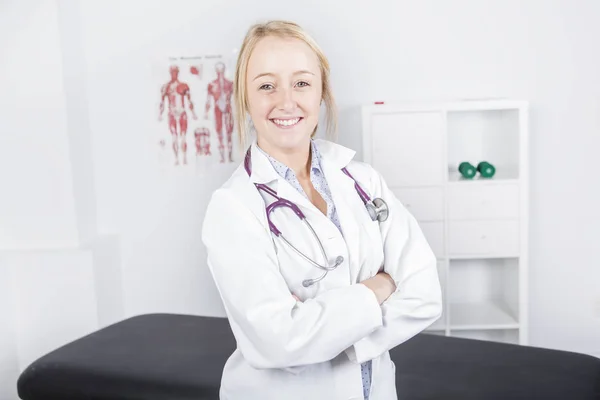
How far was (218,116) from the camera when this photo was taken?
11.3ft

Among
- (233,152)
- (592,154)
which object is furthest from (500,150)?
(233,152)

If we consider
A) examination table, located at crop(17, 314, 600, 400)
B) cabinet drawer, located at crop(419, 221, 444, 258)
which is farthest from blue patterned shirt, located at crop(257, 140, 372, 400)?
cabinet drawer, located at crop(419, 221, 444, 258)

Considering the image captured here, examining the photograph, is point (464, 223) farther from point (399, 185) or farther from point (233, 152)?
point (233, 152)

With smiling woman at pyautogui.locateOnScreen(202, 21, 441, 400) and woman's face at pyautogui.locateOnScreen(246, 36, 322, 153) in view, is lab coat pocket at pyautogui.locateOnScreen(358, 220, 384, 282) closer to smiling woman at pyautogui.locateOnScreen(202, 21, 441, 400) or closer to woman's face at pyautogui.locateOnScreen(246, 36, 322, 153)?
smiling woman at pyautogui.locateOnScreen(202, 21, 441, 400)

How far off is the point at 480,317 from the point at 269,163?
224 centimetres

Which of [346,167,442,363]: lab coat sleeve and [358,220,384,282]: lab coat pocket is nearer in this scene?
[346,167,442,363]: lab coat sleeve

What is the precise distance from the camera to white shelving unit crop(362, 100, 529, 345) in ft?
9.88

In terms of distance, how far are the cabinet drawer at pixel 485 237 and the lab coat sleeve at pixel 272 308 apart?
2029mm

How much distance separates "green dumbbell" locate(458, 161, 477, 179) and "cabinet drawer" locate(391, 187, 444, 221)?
21cm

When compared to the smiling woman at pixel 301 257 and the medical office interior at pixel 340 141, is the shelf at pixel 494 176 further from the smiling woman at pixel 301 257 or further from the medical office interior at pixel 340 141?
the smiling woman at pixel 301 257

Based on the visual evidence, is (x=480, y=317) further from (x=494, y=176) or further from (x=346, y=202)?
(x=346, y=202)

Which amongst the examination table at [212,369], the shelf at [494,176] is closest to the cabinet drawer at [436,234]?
the shelf at [494,176]

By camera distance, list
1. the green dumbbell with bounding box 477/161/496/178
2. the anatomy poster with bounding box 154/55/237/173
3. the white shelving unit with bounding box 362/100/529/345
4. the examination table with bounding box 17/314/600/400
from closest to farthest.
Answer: the examination table with bounding box 17/314/600/400
the white shelving unit with bounding box 362/100/529/345
the green dumbbell with bounding box 477/161/496/178
the anatomy poster with bounding box 154/55/237/173

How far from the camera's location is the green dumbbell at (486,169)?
10.2 feet
